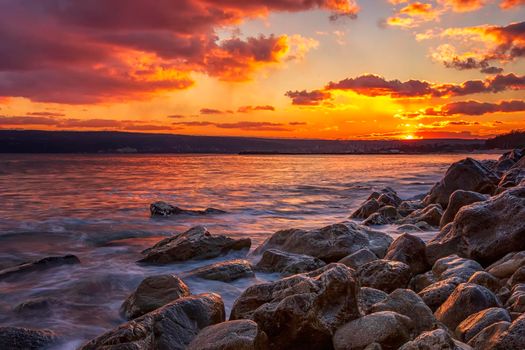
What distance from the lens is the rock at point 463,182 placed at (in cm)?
1433

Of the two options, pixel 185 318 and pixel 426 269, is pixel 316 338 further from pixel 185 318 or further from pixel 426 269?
pixel 426 269

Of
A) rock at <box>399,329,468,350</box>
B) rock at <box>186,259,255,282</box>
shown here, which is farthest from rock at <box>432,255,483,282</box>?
rock at <box>186,259,255,282</box>

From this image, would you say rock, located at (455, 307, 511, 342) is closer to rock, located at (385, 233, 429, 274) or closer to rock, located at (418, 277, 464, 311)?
rock, located at (418, 277, 464, 311)

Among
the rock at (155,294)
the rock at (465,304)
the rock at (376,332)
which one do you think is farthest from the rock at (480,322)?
the rock at (155,294)

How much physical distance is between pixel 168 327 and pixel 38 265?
601cm

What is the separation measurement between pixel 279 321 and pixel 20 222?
15.7m

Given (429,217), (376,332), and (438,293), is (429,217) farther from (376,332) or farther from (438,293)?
(376,332)

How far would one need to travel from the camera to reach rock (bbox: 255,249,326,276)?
8.18m

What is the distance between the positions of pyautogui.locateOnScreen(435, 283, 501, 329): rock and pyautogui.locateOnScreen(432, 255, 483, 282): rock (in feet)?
3.01

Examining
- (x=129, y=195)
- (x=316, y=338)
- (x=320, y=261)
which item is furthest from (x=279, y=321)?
(x=129, y=195)

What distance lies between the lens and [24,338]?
561cm

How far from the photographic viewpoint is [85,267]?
10.1m

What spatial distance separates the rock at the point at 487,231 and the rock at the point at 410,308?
2.95 meters

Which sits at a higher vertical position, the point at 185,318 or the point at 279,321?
the point at 279,321
